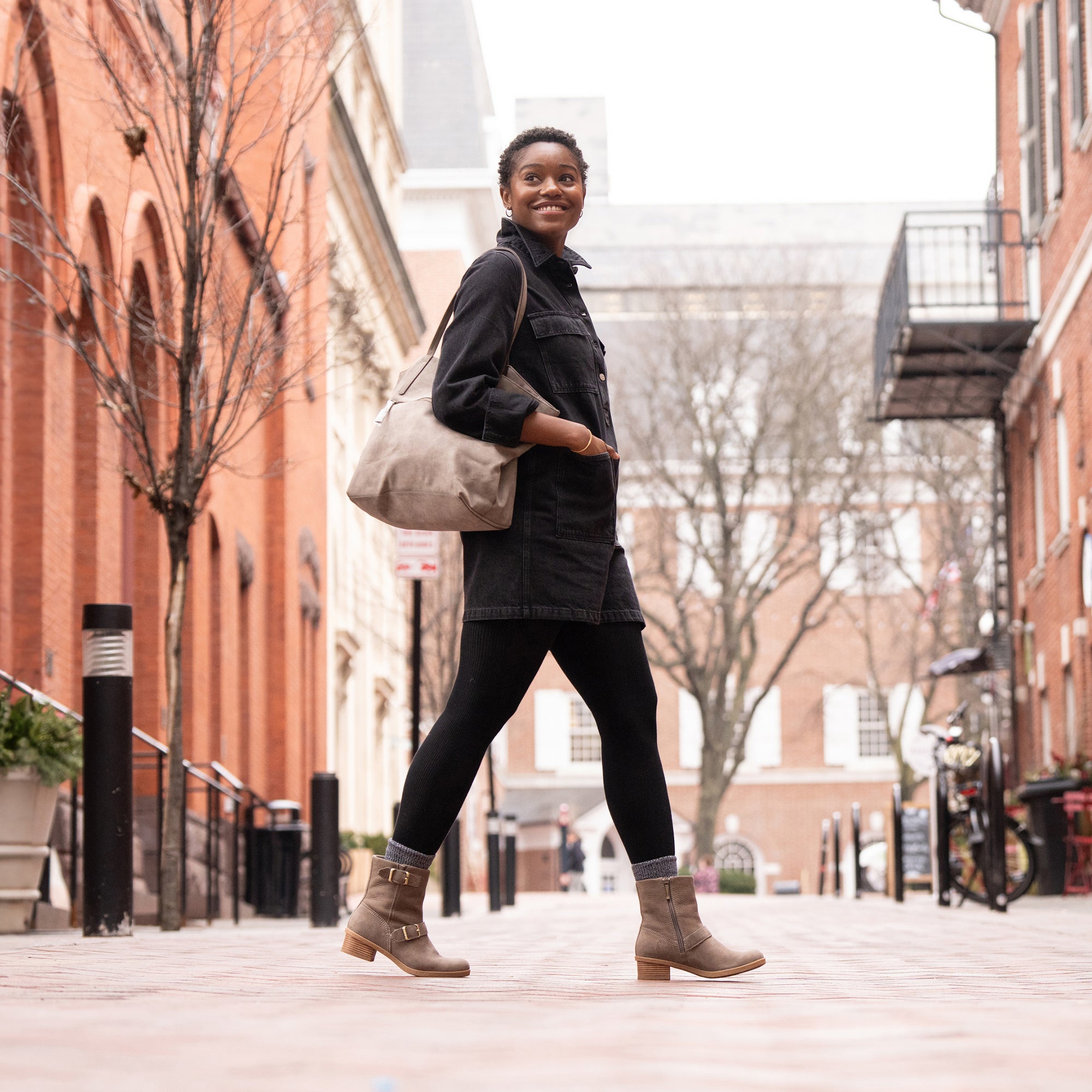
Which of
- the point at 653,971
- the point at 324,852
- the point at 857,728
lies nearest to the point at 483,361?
the point at 653,971

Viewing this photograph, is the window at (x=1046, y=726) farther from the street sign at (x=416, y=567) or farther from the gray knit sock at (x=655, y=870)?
the gray knit sock at (x=655, y=870)

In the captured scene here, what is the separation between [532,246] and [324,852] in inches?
266

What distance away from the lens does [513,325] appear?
4.60 meters

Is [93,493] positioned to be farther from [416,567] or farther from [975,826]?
[975,826]

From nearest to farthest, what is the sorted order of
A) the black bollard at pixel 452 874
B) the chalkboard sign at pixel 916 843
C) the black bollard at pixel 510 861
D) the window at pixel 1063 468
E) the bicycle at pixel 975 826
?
the bicycle at pixel 975 826 < the black bollard at pixel 452 874 < the window at pixel 1063 468 < the black bollard at pixel 510 861 < the chalkboard sign at pixel 916 843

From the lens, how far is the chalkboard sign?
32938 millimetres

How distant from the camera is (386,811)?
119 ft

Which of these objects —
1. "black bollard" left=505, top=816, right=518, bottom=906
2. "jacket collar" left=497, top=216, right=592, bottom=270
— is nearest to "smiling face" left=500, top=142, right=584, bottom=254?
"jacket collar" left=497, top=216, right=592, bottom=270

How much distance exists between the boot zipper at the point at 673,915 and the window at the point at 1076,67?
15636 millimetres

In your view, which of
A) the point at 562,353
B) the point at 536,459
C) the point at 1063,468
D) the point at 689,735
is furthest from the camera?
the point at 689,735

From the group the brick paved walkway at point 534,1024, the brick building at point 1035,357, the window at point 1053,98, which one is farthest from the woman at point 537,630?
the window at point 1053,98

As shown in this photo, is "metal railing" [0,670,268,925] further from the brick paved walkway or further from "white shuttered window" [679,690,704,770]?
"white shuttered window" [679,690,704,770]

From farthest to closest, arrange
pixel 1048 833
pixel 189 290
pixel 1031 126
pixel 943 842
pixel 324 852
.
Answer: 1. pixel 1031 126
2. pixel 1048 833
3. pixel 943 842
4. pixel 324 852
5. pixel 189 290

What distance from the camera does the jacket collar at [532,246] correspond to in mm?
4758
